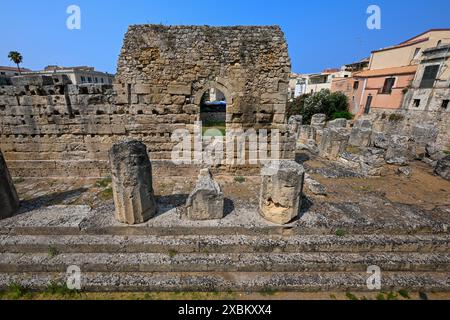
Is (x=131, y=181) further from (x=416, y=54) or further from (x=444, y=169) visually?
(x=416, y=54)

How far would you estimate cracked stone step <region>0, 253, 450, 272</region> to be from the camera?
3.62 m

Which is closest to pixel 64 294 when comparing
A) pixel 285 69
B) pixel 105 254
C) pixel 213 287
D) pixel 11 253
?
pixel 105 254

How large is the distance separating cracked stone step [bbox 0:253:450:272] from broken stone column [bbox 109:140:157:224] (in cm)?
77

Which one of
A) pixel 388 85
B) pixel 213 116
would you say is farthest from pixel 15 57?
pixel 388 85

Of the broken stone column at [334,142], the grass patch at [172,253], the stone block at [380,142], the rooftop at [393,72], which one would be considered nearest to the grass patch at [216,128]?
the broken stone column at [334,142]

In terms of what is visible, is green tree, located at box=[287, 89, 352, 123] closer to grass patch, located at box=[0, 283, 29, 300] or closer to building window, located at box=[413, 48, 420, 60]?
building window, located at box=[413, 48, 420, 60]

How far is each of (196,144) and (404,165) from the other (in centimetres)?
834

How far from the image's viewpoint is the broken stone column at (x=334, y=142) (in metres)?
8.73

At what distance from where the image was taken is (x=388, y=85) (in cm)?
2189

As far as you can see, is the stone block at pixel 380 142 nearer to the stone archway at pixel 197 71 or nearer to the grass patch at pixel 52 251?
the stone archway at pixel 197 71

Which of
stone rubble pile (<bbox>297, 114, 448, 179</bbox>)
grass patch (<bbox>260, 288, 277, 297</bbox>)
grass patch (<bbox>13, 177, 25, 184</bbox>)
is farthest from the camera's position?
stone rubble pile (<bbox>297, 114, 448, 179</bbox>)

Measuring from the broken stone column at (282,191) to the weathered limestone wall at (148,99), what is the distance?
283 cm

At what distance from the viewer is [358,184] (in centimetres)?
650

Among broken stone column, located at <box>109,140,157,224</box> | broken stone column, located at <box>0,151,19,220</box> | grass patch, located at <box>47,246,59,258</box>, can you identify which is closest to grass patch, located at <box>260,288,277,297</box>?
broken stone column, located at <box>109,140,157,224</box>
